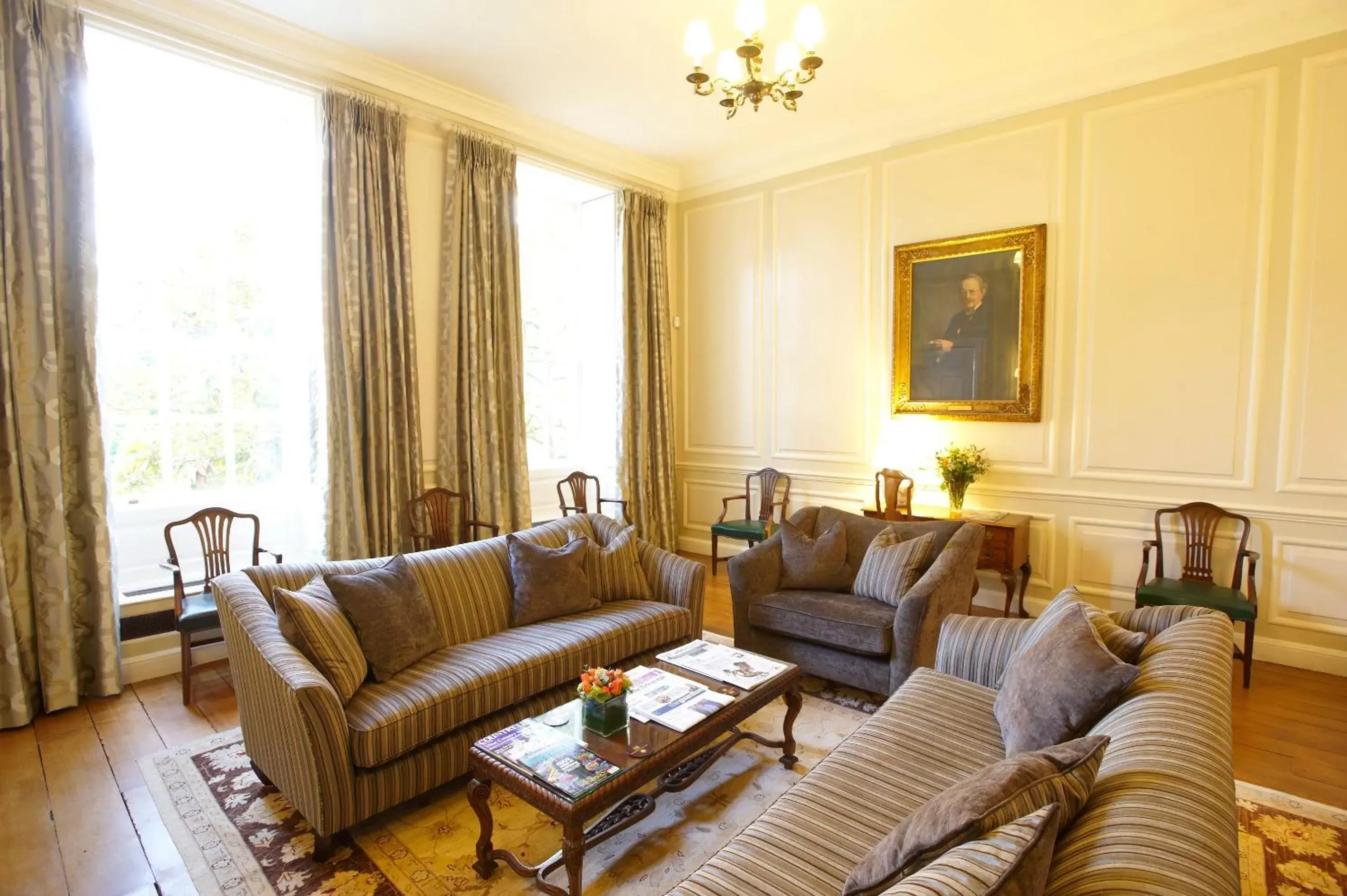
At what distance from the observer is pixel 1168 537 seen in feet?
13.0

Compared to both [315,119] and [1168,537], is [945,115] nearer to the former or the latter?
[1168,537]

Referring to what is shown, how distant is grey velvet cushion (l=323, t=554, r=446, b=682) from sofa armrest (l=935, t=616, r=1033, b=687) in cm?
204

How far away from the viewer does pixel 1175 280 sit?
3895 mm

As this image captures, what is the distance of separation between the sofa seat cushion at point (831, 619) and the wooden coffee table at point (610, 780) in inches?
26.8

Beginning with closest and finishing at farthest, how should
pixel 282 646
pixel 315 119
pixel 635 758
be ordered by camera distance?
pixel 635 758 < pixel 282 646 < pixel 315 119

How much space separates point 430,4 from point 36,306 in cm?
235

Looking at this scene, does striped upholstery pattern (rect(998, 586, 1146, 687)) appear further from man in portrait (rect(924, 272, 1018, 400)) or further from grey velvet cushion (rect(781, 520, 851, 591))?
man in portrait (rect(924, 272, 1018, 400))

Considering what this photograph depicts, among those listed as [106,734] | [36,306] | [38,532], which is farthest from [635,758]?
[36,306]

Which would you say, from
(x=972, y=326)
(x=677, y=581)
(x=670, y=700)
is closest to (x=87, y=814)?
(x=670, y=700)

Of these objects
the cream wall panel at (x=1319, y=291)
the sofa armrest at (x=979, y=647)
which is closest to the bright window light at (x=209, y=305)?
the sofa armrest at (x=979, y=647)

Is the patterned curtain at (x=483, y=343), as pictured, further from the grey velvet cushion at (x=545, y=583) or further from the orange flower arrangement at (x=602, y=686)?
the orange flower arrangement at (x=602, y=686)

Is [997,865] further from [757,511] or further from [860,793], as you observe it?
[757,511]

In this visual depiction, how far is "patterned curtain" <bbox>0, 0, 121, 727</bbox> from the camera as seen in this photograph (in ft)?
9.69

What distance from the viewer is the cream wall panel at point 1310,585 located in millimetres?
3535
